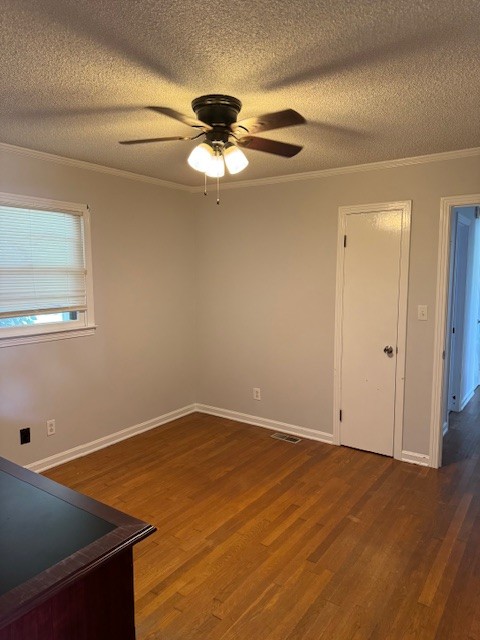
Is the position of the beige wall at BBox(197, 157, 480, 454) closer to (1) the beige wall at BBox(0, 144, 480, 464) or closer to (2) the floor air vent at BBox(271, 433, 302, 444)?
(1) the beige wall at BBox(0, 144, 480, 464)

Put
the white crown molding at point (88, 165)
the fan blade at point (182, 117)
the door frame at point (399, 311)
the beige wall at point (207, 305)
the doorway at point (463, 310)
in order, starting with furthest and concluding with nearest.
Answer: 1. the doorway at point (463, 310)
2. the door frame at point (399, 311)
3. the beige wall at point (207, 305)
4. the white crown molding at point (88, 165)
5. the fan blade at point (182, 117)

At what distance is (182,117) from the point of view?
2006mm

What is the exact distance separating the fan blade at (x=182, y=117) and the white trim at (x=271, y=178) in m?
1.64

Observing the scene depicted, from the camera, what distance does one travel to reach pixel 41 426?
3504 mm

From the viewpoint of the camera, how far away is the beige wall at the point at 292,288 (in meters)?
3.52

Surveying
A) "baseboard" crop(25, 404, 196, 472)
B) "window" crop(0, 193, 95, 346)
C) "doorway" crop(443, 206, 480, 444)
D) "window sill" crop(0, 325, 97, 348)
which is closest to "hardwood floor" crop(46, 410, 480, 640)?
"baseboard" crop(25, 404, 196, 472)

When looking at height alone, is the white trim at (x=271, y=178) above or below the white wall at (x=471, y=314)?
above

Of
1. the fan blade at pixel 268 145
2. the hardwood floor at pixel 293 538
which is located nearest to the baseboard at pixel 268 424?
the hardwood floor at pixel 293 538

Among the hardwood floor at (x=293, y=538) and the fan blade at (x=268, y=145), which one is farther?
the fan blade at (x=268, y=145)

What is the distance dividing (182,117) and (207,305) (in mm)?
2914

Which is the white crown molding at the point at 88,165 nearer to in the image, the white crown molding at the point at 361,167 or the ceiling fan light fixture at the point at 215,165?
the white crown molding at the point at 361,167

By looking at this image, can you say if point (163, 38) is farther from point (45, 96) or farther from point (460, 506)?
point (460, 506)

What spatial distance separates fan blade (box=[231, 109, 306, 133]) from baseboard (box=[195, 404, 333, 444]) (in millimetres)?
2887

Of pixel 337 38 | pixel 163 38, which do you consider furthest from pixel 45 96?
pixel 337 38
